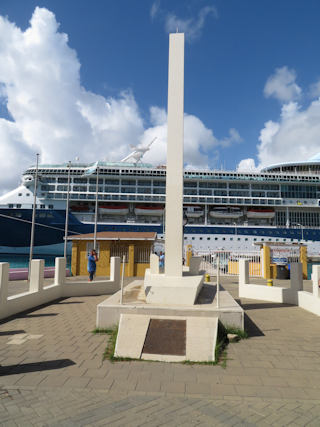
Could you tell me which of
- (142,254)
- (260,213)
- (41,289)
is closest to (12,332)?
(41,289)

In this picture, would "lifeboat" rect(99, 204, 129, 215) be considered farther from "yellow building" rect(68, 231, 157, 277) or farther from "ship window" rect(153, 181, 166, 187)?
"yellow building" rect(68, 231, 157, 277)

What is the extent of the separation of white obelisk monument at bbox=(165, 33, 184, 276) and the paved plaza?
2.28m

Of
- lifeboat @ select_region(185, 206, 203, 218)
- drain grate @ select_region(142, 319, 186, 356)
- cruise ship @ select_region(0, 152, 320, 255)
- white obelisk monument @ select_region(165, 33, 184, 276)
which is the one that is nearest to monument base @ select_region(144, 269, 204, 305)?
white obelisk monument @ select_region(165, 33, 184, 276)

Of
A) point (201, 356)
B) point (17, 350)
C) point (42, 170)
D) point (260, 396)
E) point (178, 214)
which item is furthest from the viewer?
point (42, 170)

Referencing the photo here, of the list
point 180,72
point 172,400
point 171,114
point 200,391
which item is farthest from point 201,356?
point 180,72

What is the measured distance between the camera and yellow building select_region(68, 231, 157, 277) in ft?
52.0

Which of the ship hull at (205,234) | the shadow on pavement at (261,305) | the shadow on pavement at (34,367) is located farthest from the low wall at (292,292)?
the ship hull at (205,234)

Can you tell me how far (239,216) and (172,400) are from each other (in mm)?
40548

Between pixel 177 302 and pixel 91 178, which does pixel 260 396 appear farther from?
pixel 91 178

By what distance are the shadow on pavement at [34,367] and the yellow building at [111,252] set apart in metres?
11.8

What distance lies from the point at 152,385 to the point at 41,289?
5.98 metres

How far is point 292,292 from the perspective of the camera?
8359 mm

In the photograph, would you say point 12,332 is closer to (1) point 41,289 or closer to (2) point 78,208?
(1) point 41,289

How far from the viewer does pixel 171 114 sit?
A: 6641 millimetres
